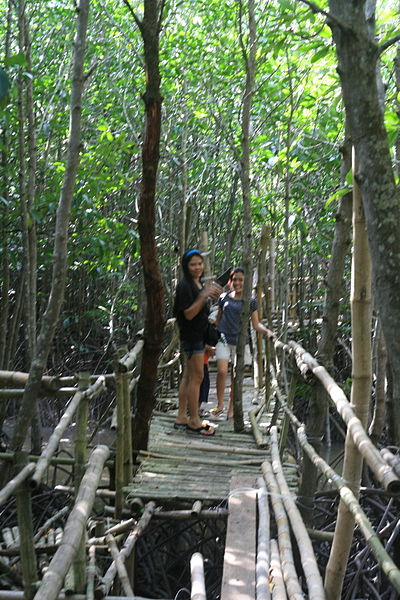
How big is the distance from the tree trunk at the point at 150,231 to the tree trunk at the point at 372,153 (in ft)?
5.01

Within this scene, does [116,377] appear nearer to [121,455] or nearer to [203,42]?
[121,455]

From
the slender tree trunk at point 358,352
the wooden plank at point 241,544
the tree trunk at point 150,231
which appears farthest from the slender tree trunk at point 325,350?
the slender tree trunk at point 358,352

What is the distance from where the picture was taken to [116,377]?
11.8 ft

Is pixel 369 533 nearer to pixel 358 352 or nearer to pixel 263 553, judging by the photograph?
pixel 358 352

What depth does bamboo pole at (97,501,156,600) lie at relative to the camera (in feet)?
8.00

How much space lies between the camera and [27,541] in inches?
90.3

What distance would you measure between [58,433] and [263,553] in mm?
926

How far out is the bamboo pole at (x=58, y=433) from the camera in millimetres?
2105


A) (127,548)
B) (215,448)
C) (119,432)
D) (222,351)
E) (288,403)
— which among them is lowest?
(127,548)

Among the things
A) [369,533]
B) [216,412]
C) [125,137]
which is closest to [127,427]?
[216,412]

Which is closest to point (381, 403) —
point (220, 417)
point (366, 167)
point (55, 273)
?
point (220, 417)

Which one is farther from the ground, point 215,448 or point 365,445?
point 365,445

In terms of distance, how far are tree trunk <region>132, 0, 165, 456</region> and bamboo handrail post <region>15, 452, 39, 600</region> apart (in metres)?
1.75

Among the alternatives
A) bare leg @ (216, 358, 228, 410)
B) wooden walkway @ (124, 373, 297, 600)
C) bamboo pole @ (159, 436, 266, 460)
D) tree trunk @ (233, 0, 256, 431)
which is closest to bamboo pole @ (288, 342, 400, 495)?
wooden walkway @ (124, 373, 297, 600)
